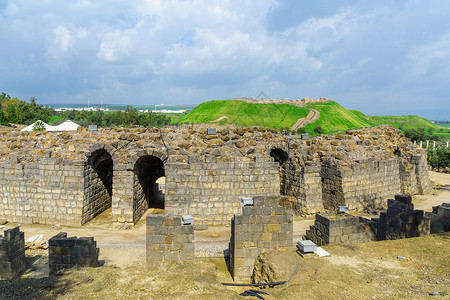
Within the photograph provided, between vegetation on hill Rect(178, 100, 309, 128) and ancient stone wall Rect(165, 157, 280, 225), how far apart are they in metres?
40.8

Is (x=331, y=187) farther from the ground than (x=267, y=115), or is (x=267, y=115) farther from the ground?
(x=267, y=115)

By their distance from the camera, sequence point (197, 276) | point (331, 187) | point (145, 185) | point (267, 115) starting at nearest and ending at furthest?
1. point (197, 276)
2. point (331, 187)
3. point (145, 185)
4. point (267, 115)

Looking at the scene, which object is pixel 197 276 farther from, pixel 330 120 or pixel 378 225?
pixel 330 120

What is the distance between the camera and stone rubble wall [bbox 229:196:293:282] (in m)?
9.05

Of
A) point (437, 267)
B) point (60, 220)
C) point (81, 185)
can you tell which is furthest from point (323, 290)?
point (60, 220)

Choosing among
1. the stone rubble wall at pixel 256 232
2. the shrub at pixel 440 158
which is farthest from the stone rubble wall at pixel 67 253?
the shrub at pixel 440 158

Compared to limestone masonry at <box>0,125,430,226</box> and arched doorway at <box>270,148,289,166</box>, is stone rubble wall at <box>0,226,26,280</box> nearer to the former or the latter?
limestone masonry at <box>0,125,430,226</box>

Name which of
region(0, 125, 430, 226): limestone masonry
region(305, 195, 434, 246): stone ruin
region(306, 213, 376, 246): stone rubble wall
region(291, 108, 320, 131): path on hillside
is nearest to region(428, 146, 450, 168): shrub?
region(0, 125, 430, 226): limestone masonry

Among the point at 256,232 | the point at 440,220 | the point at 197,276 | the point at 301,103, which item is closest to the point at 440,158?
the point at 440,220

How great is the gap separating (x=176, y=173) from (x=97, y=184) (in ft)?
16.4

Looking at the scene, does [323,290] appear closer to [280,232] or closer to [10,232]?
[280,232]

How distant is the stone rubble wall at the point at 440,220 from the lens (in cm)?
1140

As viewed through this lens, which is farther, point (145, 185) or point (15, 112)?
point (15, 112)

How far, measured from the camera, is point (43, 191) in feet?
47.9
